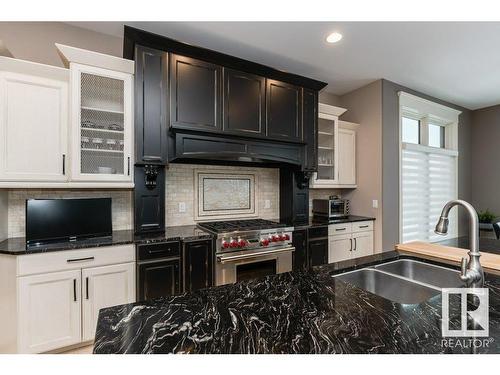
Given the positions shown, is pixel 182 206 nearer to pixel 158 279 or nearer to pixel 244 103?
pixel 158 279

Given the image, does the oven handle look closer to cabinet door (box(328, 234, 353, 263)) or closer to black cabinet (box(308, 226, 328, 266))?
black cabinet (box(308, 226, 328, 266))

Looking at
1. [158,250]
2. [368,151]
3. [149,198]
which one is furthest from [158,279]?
[368,151]

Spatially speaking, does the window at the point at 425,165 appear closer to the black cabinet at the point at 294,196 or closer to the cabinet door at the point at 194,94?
Result: the black cabinet at the point at 294,196

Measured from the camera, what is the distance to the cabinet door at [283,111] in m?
3.12

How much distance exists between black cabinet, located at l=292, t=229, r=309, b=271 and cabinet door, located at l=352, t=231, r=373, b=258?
901 millimetres

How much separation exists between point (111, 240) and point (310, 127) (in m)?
2.60

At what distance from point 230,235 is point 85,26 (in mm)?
2495

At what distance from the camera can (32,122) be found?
2.18 meters

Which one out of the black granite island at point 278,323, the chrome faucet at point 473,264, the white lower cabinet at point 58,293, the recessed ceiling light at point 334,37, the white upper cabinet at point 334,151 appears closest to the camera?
the black granite island at point 278,323

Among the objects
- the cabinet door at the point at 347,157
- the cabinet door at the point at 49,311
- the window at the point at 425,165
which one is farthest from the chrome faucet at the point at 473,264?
the window at the point at 425,165

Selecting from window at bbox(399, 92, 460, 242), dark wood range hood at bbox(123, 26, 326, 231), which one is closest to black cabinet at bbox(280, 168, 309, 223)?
dark wood range hood at bbox(123, 26, 326, 231)

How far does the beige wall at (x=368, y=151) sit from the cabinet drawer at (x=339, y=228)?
0.51m
